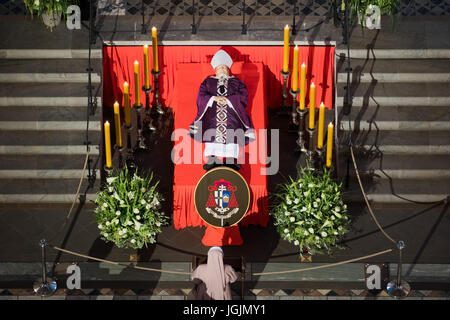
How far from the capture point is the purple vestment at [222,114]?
42.9 ft

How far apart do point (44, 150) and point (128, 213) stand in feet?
8.35

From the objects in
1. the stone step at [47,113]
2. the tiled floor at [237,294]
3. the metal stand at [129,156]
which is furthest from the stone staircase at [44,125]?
the tiled floor at [237,294]

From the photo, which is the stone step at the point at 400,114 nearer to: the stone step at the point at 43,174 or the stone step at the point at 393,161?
the stone step at the point at 393,161

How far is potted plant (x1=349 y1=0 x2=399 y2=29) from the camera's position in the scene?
1420cm

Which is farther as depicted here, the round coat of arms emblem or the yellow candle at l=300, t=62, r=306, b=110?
the yellow candle at l=300, t=62, r=306, b=110

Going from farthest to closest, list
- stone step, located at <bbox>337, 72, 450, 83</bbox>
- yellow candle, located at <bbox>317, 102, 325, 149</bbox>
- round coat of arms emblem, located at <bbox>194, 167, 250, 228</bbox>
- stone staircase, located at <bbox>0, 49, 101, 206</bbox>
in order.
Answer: stone step, located at <bbox>337, 72, 450, 83</bbox>
stone staircase, located at <bbox>0, 49, 101, 206</bbox>
yellow candle, located at <bbox>317, 102, 325, 149</bbox>
round coat of arms emblem, located at <bbox>194, 167, 250, 228</bbox>

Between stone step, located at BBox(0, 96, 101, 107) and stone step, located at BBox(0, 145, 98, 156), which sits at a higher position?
stone step, located at BBox(0, 96, 101, 107)

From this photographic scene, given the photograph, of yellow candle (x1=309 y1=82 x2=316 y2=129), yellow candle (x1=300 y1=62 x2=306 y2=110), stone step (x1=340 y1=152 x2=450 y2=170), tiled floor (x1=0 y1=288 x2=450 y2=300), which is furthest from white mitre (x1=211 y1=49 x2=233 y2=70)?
tiled floor (x1=0 y1=288 x2=450 y2=300)

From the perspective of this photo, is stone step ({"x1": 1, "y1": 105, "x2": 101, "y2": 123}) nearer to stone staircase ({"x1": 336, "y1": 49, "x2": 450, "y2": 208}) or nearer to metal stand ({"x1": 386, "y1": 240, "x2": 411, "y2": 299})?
stone staircase ({"x1": 336, "y1": 49, "x2": 450, "y2": 208})

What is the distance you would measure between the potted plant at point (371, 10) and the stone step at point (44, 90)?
442 cm

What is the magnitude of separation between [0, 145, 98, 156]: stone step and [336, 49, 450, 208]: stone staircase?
164 inches

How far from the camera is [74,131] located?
1404 centimetres

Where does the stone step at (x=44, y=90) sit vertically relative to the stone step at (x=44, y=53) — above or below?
below
